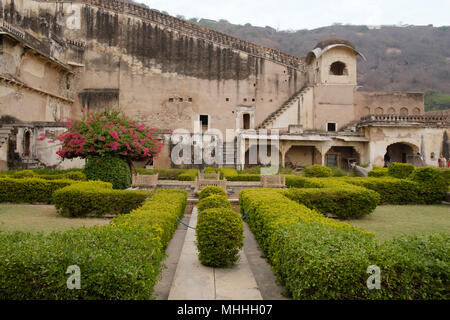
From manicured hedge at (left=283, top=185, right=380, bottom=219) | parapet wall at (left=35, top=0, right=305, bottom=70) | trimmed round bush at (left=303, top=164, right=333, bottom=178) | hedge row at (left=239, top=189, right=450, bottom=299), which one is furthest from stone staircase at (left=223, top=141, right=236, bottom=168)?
hedge row at (left=239, top=189, right=450, bottom=299)

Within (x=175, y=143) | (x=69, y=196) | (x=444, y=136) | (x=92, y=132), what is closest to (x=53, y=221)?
(x=69, y=196)

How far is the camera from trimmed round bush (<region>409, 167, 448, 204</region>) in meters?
11.7

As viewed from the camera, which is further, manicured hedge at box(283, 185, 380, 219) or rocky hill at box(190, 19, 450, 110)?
rocky hill at box(190, 19, 450, 110)

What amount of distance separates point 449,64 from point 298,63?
4185 cm

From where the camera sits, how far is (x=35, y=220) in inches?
324

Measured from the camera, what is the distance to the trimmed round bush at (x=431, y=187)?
461 inches

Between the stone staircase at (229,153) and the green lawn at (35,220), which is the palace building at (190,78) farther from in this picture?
the green lawn at (35,220)

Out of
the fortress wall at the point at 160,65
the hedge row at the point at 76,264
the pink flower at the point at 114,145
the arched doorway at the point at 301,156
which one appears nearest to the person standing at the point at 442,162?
the arched doorway at the point at 301,156

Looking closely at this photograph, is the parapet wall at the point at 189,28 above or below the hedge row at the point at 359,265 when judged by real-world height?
above

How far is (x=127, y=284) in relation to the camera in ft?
10.5

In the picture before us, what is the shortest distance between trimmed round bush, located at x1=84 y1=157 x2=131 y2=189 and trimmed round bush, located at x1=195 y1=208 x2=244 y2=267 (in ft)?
27.0

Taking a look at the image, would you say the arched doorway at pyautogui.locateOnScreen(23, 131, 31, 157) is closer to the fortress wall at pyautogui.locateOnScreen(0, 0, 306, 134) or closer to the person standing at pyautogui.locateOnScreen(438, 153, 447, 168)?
the fortress wall at pyautogui.locateOnScreen(0, 0, 306, 134)

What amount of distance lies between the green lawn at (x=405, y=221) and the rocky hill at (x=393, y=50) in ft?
129

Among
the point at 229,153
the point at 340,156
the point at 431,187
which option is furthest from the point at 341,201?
the point at 340,156
